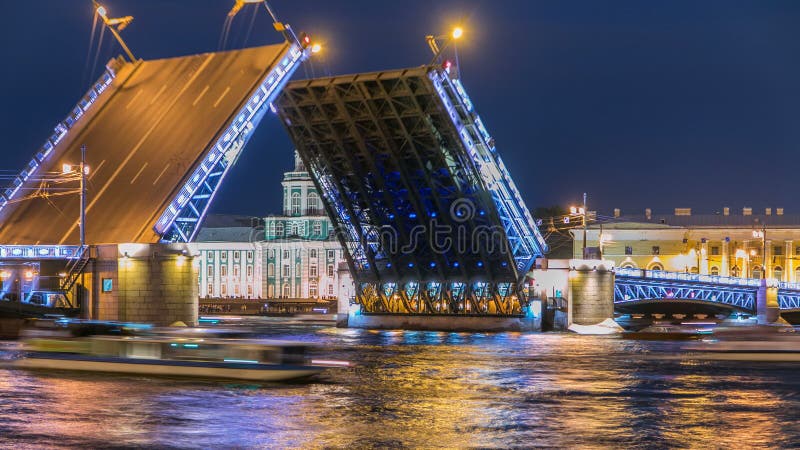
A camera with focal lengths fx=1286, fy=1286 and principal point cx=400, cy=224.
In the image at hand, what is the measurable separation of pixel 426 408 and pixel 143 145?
127 feet

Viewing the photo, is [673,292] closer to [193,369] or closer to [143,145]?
[143,145]

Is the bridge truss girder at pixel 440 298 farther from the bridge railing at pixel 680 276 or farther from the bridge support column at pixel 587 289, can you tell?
the bridge railing at pixel 680 276

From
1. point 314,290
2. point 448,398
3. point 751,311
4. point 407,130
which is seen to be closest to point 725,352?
point 448,398

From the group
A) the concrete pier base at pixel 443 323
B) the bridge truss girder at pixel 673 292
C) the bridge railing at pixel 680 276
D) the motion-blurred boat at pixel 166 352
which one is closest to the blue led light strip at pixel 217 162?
the concrete pier base at pixel 443 323

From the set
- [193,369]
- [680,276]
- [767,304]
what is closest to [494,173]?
[680,276]

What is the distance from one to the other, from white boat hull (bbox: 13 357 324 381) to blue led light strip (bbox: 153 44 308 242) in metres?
23.4

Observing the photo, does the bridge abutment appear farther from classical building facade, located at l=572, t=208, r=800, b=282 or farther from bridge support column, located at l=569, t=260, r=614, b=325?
classical building facade, located at l=572, t=208, r=800, b=282

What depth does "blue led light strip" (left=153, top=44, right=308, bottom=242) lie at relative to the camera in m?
60.3

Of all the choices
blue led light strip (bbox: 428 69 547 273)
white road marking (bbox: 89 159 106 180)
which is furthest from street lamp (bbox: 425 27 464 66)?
white road marking (bbox: 89 159 106 180)

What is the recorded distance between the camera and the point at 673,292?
9531 cm

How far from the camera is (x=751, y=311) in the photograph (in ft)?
337

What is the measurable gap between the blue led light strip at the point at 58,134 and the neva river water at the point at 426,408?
106 ft

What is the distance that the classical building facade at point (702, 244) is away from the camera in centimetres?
13275

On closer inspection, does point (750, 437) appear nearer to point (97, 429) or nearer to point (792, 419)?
point (792, 419)
